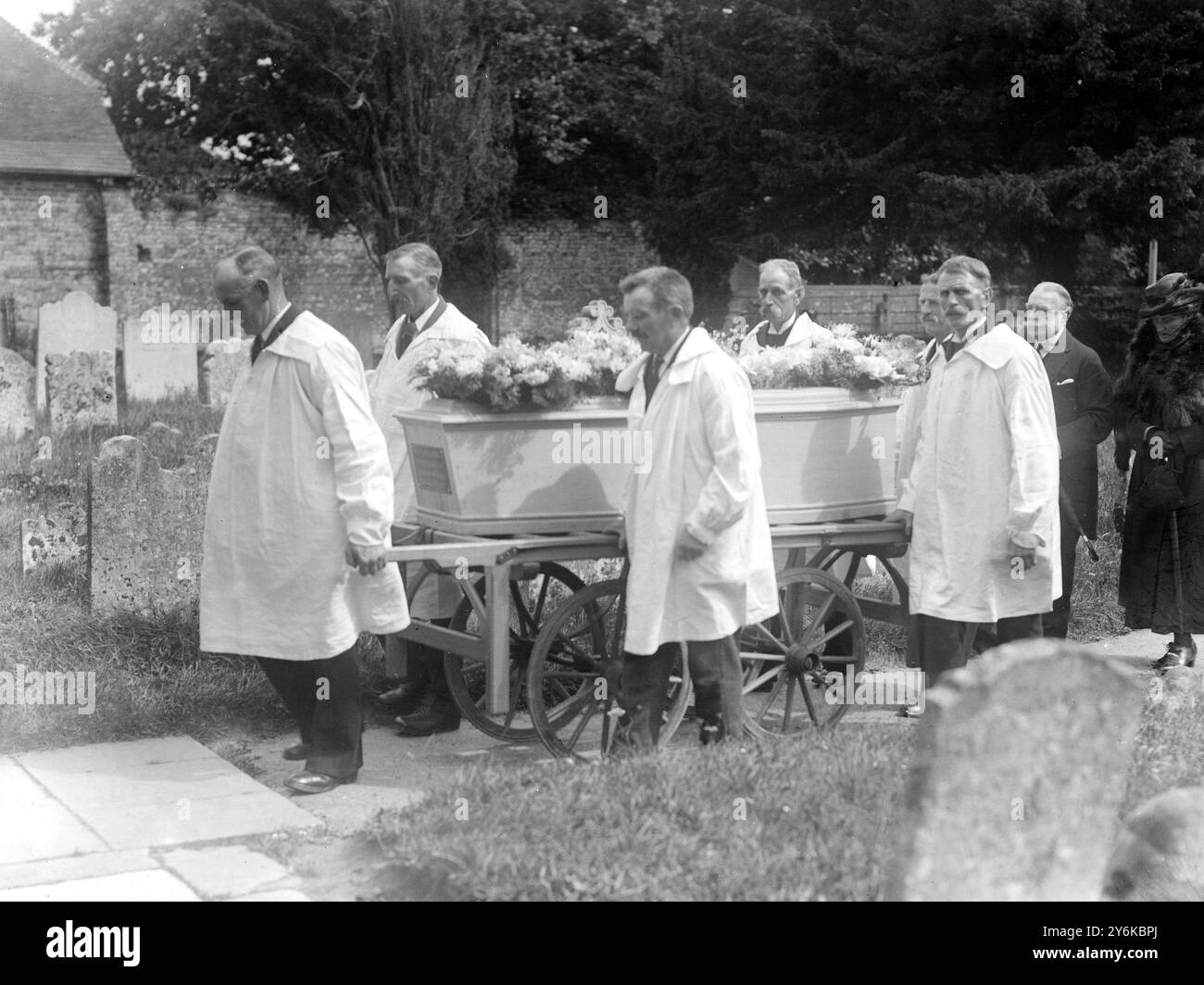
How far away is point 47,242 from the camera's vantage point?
29.3 metres

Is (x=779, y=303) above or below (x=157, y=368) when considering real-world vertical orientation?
above

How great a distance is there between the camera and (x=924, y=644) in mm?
6285

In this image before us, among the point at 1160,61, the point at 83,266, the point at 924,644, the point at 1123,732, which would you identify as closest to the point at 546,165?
the point at 83,266

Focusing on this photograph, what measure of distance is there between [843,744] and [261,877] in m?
1.96

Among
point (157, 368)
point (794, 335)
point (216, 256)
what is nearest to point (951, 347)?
point (794, 335)

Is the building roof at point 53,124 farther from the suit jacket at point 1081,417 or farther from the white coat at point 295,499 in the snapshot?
the white coat at point 295,499

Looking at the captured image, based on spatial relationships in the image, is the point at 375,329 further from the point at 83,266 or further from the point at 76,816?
the point at 76,816

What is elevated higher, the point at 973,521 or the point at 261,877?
the point at 973,521

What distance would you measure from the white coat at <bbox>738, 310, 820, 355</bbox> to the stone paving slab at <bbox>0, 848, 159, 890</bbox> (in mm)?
3258

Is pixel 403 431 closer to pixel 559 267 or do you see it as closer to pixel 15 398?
pixel 15 398

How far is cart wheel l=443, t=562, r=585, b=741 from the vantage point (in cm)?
617

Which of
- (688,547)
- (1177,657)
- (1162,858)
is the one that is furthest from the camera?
(1177,657)

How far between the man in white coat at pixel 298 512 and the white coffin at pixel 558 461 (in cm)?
43

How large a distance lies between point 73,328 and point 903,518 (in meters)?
12.2
